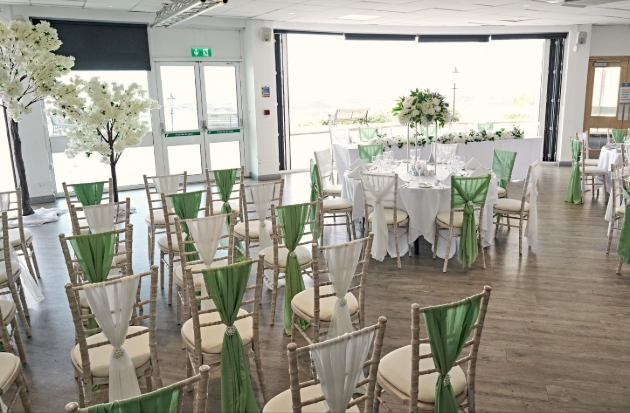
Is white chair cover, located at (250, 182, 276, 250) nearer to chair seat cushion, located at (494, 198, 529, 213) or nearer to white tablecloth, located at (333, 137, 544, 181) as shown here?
chair seat cushion, located at (494, 198, 529, 213)

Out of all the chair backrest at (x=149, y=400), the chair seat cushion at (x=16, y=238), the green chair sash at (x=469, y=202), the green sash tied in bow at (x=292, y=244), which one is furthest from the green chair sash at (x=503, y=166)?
the chair backrest at (x=149, y=400)

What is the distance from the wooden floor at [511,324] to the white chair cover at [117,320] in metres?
0.68

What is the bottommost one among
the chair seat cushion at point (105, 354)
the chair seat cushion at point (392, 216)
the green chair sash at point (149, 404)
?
the chair seat cushion at point (105, 354)

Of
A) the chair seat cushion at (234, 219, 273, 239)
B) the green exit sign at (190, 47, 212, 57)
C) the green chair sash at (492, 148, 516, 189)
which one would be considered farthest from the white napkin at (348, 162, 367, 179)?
the green exit sign at (190, 47, 212, 57)

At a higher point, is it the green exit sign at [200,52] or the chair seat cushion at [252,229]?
the green exit sign at [200,52]

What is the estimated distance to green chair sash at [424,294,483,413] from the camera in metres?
2.39

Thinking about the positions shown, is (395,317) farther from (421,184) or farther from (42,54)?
(42,54)

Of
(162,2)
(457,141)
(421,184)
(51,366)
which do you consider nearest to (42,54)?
(162,2)

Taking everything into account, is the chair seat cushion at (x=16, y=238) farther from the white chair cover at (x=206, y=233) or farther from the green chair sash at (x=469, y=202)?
the green chair sash at (x=469, y=202)

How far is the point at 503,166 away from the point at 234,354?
4.93 metres

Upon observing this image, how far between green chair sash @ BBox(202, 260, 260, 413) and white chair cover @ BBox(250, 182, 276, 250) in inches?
77.6

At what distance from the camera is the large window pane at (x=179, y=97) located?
970 cm

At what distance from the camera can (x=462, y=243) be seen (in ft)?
17.4

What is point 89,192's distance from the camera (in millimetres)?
5207
